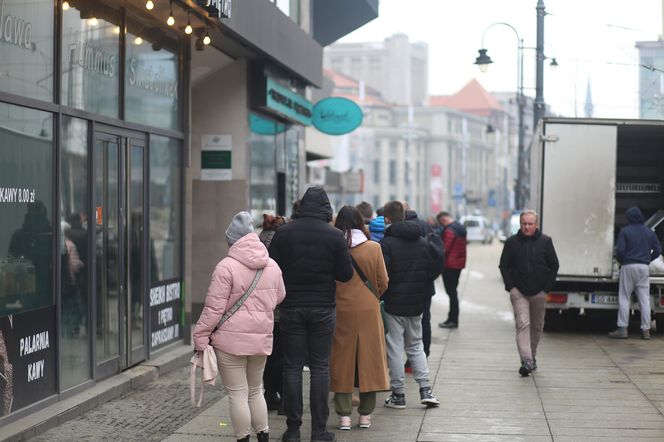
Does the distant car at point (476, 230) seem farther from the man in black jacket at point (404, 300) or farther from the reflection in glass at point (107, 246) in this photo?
the man in black jacket at point (404, 300)

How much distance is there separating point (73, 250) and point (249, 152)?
6709 mm

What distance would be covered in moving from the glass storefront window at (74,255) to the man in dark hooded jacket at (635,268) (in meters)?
7.76

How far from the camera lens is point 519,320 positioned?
11.1 metres

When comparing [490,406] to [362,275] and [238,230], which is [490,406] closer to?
[362,275]

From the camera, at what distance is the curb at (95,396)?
7.99 meters

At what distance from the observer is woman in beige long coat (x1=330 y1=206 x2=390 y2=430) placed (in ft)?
27.1

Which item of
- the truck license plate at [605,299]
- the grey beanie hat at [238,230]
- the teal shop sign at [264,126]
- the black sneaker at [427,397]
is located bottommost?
the black sneaker at [427,397]

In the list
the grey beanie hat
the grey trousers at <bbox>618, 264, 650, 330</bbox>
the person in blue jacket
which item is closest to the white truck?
the grey trousers at <bbox>618, 264, 650, 330</bbox>

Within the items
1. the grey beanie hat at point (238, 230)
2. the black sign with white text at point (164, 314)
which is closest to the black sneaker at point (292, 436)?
the grey beanie hat at point (238, 230)

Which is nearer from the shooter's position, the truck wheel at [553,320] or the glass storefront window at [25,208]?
the glass storefront window at [25,208]

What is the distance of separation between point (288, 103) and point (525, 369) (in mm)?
7547

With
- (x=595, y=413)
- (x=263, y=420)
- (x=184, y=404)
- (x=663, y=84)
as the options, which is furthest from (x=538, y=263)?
(x=663, y=84)

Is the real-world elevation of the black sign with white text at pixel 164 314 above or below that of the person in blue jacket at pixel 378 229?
below

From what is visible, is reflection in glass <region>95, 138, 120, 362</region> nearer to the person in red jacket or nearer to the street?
the street
